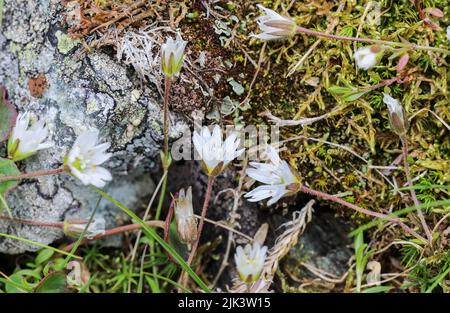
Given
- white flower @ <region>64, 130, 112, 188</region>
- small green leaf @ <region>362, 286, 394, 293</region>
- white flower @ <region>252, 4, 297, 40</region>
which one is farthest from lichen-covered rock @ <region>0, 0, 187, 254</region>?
small green leaf @ <region>362, 286, 394, 293</region>

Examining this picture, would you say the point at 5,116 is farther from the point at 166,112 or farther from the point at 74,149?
the point at 166,112

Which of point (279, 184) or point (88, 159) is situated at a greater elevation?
point (88, 159)

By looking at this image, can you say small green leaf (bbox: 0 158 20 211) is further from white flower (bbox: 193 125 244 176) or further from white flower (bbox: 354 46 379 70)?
white flower (bbox: 354 46 379 70)

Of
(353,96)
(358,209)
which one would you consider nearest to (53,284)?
(358,209)

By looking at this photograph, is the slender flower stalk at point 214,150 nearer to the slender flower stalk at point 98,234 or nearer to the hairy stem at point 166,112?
the hairy stem at point 166,112
